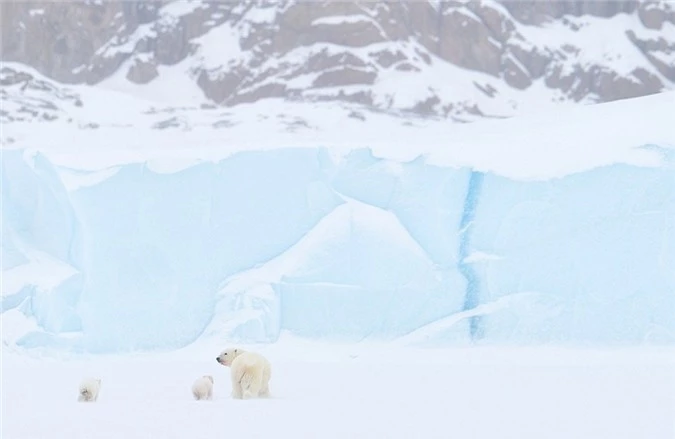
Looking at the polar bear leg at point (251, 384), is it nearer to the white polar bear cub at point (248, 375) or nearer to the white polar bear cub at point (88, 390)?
the white polar bear cub at point (248, 375)

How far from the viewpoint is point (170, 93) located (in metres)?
39.2

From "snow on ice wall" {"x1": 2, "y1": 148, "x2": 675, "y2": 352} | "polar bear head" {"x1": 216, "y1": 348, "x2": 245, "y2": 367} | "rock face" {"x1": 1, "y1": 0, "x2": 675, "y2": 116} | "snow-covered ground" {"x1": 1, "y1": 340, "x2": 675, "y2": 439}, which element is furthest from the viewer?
"rock face" {"x1": 1, "y1": 0, "x2": 675, "y2": 116}

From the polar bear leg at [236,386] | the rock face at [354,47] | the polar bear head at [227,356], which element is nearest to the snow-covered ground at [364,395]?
the polar bear leg at [236,386]

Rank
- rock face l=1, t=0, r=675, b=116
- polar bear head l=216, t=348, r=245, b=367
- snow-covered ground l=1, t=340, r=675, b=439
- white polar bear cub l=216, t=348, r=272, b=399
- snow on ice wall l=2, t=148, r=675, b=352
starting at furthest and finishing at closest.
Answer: rock face l=1, t=0, r=675, b=116 < snow on ice wall l=2, t=148, r=675, b=352 < polar bear head l=216, t=348, r=245, b=367 < white polar bear cub l=216, t=348, r=272, b=399 < snow-covered ground l=1, t=340, r=675, b=439

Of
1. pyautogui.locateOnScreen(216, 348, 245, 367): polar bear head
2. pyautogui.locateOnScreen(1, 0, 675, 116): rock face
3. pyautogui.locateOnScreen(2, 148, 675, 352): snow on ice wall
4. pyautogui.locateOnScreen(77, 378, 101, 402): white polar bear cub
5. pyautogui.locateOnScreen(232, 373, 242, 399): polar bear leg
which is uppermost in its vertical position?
pyautogui.locateOnScreen(232, 373, 242, 399): polar bear leg

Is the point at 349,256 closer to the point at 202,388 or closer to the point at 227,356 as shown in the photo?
the point at 227,356

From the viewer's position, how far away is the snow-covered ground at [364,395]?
4.42m

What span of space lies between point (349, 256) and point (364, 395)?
380 centimetres

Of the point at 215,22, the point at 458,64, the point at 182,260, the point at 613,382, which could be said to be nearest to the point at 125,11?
the point at 215,22

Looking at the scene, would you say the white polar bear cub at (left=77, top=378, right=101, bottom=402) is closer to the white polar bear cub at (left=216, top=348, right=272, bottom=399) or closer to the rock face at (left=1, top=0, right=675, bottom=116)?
the white polar bear cub at (left=216, top=348, right=272, bottom=399)

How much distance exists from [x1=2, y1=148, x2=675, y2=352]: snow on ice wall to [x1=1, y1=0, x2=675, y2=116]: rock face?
91.6 feet

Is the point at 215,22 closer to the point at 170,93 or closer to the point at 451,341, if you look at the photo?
the point at 170,93

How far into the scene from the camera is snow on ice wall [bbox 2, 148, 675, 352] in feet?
30.3

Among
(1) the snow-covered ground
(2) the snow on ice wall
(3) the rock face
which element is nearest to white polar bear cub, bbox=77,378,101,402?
(1) the snow-covered ground
